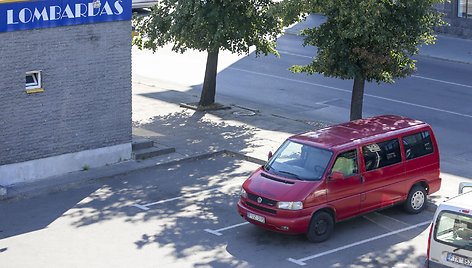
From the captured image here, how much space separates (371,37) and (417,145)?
12.4 ft

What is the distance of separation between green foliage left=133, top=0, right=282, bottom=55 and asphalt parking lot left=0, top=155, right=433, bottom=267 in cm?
588

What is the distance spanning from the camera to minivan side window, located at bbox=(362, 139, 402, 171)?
17.1 metres

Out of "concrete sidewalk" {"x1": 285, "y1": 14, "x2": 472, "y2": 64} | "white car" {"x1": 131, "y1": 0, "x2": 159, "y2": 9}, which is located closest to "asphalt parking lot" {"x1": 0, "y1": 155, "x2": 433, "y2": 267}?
"concrete sidewalk" {"x1": 285, "y1": 14, "x2": 472, "y2": 64}

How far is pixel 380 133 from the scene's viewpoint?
1758cm

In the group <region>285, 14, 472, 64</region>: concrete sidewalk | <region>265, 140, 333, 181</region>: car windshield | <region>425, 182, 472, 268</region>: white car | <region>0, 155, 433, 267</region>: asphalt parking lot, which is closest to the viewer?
<region>425, 182, 472, 268</region>: white car

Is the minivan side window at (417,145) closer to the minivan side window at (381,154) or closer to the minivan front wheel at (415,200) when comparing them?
the minivan side window at (381,154)

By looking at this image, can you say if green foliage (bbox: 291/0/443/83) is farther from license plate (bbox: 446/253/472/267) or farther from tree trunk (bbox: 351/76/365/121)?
Answer: license plate (bbox: 446/253/472/267)

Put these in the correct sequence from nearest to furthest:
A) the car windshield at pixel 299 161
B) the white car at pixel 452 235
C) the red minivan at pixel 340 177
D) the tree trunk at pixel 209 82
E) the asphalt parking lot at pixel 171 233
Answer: the white car at pixel 452 235 → the asphalt parking lot at pixel 171 233 → the red minivan at pixel 340 177 → the car windshield at pixel 299 161 → the tree trunk at pixel 209 82

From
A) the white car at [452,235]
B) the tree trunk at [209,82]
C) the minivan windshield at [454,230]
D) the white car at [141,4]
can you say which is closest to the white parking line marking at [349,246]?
the white car at [452,235]

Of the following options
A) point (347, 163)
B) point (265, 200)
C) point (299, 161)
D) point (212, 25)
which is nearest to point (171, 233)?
point (265, 200)

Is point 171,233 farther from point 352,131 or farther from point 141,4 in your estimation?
point 141,4

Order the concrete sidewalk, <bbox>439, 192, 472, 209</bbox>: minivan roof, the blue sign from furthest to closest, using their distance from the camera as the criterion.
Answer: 1. the concrete sidewalk
2. the blue sign
3. <bbox>439, 192, 472, 209</bbox>: minivan roof

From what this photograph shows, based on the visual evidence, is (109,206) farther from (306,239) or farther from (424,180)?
(424,180)

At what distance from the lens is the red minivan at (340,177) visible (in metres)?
16.2
